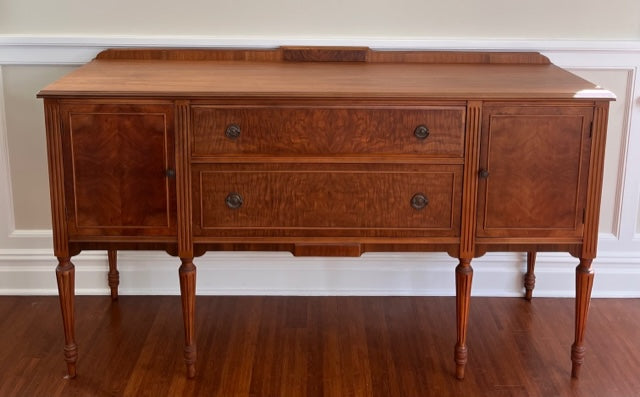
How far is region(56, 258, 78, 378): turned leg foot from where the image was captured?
252cm

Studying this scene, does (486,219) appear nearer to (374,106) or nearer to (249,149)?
(374,106)

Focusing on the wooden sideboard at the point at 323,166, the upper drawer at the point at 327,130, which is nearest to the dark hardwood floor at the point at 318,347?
the wooden sideboard at the point at 323,166

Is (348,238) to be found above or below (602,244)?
above

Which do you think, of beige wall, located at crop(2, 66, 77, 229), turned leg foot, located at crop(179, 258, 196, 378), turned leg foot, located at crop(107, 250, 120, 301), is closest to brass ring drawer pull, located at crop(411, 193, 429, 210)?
turned leg foot, located at crop(179, 258, 196, 378)

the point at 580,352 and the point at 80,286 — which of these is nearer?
the point at 580,352

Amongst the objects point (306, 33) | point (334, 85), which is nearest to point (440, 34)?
point (306, 33)

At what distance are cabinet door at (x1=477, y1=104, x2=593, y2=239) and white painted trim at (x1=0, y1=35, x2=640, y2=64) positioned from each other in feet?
2.10

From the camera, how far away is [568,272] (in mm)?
3201

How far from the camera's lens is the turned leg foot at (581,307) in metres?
2.56

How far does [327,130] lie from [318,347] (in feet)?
2.63

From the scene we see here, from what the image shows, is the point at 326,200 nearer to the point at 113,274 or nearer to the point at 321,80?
the point at 321,80

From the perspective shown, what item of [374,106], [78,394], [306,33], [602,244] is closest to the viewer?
[374,106]

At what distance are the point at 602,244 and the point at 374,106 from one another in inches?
50.2

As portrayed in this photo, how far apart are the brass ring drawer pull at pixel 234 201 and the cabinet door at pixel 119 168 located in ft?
0.51
